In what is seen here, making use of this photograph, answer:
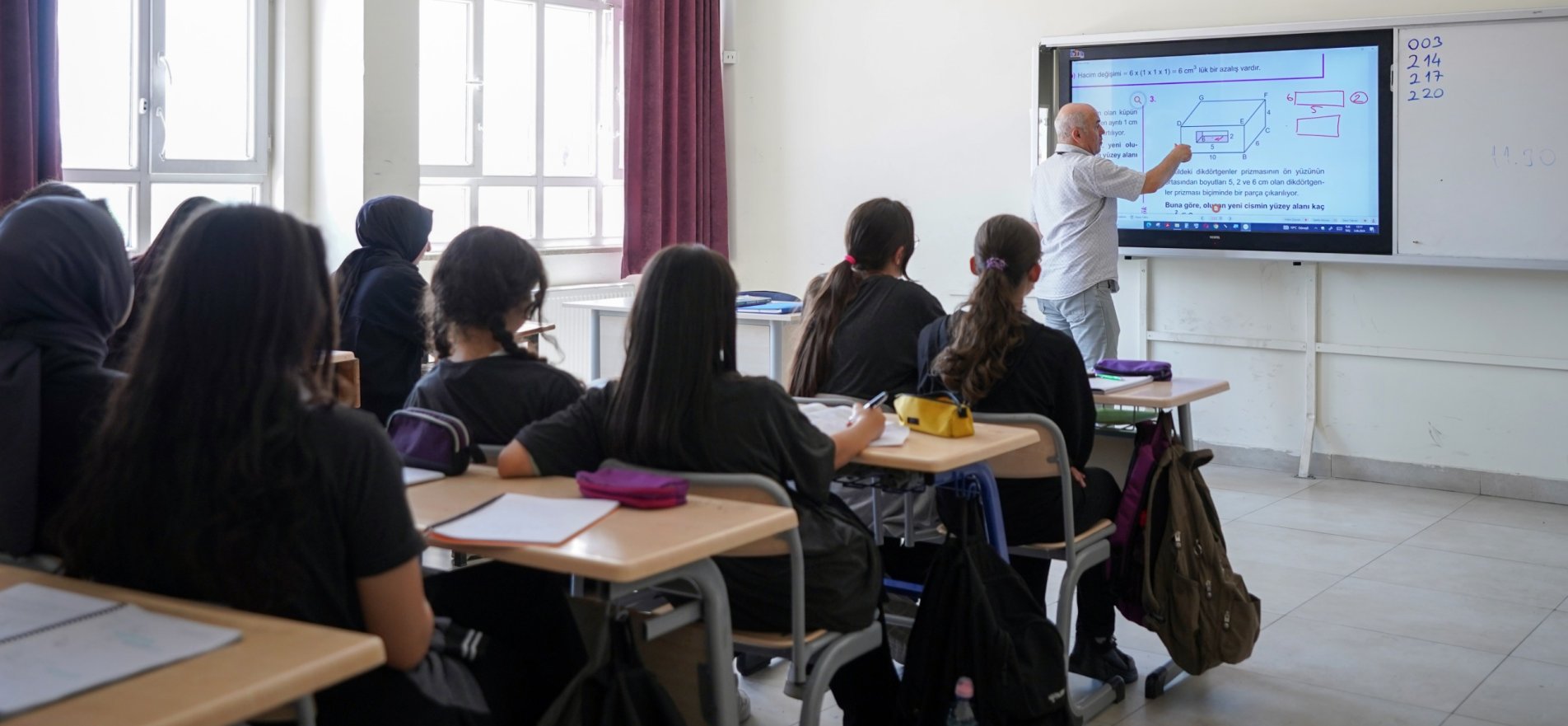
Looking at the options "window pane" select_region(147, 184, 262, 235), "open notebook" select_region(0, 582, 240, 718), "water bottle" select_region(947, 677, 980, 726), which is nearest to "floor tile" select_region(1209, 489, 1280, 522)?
"water bottle" select_region(947, 677, 980, 726)

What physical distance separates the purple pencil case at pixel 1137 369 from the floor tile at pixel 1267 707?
78 cm

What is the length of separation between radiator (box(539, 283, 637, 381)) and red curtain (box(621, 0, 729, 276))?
0.19 meters

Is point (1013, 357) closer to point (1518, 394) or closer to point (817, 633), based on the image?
point (817, 633)

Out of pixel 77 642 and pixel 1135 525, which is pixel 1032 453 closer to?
pixel 1135 525

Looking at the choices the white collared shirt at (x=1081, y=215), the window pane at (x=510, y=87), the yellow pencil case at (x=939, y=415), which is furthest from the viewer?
the window pane at (x=510, y=87)

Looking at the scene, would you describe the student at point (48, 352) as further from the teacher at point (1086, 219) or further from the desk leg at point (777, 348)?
the teacher at point (1086, 219)

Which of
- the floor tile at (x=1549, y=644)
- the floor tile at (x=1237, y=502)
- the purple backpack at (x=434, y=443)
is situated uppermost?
the purple backpack at (x=434, y=443)

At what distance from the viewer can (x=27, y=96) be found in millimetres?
4715

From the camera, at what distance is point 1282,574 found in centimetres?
436

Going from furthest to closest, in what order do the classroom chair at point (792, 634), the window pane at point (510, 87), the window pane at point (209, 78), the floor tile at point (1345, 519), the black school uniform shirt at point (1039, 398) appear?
the window pane at point (510, 87), the window pane at point (209, 78), the floor tile at point (1345, 519), the black school uniform shirt at point (1039, 398), the classroom chair at point (792, 634)

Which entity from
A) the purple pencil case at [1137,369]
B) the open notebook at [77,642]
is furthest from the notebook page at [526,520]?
the purple pencil case at [1137,369]

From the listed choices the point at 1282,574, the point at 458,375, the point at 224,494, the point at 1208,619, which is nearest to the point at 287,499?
the point at 224,494

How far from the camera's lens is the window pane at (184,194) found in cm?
547

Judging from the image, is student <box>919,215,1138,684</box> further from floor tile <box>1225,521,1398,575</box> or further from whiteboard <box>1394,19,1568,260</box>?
whiteboard <box>1394,19,1568,260</box>
